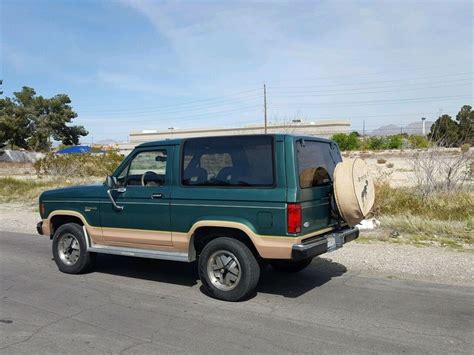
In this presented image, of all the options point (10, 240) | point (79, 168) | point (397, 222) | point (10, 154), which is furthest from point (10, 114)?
point (397, 222)

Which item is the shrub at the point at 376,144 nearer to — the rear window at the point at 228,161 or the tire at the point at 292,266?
the tire at the point at 292,266

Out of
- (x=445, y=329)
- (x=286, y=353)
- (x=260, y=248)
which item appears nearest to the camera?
(x=286, y=353)

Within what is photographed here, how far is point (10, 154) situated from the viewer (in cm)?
6419

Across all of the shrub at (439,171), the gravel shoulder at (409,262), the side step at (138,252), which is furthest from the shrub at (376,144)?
the side step at (138,252)

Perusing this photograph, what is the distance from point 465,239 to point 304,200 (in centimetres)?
515

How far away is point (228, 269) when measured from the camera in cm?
596

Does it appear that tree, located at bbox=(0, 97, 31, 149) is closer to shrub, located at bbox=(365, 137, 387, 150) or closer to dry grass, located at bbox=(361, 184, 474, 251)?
shrub, located at bbox=(365, 137, 387, 150)

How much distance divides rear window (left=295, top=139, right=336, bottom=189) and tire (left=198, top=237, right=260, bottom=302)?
3.55 feet

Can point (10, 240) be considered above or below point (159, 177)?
below

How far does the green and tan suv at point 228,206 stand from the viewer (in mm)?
5613

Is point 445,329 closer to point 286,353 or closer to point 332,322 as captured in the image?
point 332,322

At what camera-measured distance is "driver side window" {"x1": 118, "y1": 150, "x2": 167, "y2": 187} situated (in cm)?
665

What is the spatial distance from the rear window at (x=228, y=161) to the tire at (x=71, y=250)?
2091 mm

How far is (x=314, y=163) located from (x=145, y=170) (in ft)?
7.89
